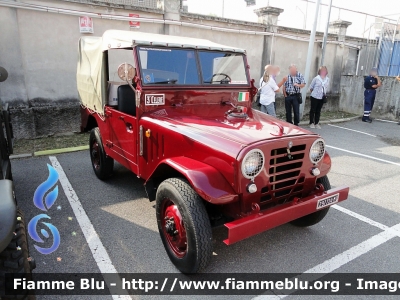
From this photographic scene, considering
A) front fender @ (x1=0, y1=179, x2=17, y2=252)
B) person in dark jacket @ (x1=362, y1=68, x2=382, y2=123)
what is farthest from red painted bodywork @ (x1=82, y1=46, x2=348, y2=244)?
person in dark jacket @ (x1=362, y1=68, x2=382, y2=123)

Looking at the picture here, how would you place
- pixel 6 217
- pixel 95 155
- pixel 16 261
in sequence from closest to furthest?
pixel 6 217 → pixel 16 261 → pixel 95 155

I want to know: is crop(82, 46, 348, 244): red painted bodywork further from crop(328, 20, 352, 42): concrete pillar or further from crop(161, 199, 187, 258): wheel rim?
crop(328, 20, 352, 42): concrete pillar

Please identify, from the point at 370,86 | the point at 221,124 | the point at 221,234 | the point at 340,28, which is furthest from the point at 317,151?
the point at 340,28

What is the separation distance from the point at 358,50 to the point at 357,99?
8.28 ft

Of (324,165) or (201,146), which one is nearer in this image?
(201,146)

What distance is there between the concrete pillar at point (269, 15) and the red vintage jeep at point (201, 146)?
7.10m

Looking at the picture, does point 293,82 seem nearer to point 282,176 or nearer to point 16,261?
point 282,176

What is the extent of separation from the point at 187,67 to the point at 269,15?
25.6 ft

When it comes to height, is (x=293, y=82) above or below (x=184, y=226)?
above

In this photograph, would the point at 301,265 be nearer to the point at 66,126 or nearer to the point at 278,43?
the point at 66,126

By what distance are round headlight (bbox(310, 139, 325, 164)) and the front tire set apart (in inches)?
46.8

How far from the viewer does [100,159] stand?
15.6ft

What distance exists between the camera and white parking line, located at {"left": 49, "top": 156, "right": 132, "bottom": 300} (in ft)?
9.46

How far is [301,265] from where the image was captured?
117 inches
